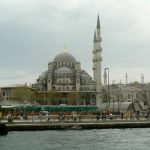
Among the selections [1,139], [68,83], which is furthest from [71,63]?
[1,139]

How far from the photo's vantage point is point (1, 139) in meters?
37.8

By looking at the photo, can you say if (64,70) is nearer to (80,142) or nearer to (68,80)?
(68,80)

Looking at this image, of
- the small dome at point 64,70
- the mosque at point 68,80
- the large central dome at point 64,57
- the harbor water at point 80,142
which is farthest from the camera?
the large central dome at point 64,57

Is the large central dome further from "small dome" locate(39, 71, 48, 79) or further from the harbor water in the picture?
the harbor water

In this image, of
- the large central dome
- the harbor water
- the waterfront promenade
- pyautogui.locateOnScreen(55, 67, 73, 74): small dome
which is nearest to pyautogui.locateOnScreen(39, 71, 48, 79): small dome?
the large central dome

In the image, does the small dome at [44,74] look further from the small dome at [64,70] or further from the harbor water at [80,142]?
the harbor water at [80,142]

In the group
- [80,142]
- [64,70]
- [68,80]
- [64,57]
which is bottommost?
[80,142]

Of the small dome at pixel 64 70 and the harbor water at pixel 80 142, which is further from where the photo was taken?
the small dome at pixel 64 70

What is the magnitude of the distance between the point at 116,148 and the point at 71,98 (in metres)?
107

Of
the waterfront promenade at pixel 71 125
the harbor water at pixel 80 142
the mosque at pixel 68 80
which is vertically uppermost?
the mosque at pixel 68 80

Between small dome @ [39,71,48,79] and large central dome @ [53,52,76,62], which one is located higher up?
large central dome @ [53,52,76,62]

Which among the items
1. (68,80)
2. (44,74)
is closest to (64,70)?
(68,80)

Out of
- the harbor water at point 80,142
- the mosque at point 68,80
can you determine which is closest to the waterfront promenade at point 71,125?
the harbor water at point 80,142

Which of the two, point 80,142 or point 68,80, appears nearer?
point 80,142
